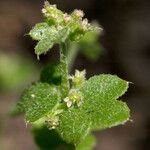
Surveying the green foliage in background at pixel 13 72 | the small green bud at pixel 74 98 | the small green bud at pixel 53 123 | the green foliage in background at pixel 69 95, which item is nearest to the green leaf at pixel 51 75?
the green foliage in background at pixel 69 95

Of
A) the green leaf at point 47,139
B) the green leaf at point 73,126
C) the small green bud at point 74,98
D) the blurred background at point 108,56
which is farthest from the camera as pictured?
the blurred background at point 108,56

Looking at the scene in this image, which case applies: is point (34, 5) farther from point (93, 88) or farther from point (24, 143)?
point (93, 88)

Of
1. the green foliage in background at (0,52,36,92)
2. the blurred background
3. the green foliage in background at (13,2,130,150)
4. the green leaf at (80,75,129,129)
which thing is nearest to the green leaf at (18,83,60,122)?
the green foliage in background at (13,2,130,150)

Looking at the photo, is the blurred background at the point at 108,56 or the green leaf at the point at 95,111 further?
the blurred background at the point at 108,56

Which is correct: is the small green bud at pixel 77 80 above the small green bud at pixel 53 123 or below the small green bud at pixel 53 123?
above

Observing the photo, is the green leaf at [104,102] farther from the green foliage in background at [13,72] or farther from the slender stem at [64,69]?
the green foliage in background at [13,72]

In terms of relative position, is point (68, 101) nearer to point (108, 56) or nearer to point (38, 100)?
point (38, 100)

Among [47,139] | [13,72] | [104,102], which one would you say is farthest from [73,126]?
[13,72]
